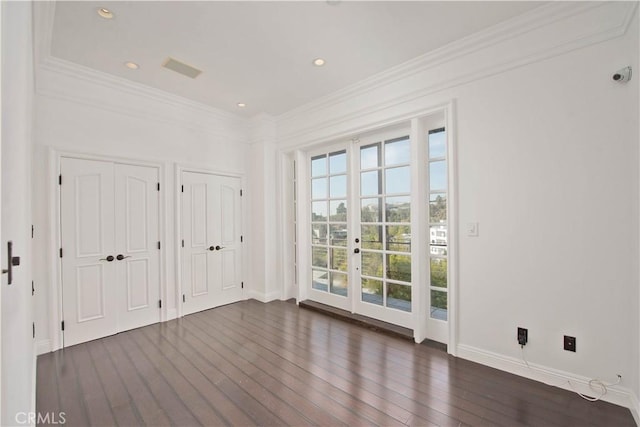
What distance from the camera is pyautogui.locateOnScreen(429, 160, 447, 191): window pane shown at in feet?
9.58

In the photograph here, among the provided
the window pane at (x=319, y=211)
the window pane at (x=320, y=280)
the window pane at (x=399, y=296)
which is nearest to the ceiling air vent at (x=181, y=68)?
the window pane at (x=319, y=211)

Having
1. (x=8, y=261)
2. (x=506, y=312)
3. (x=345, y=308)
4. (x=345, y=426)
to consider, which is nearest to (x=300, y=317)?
(x=345, y=308)

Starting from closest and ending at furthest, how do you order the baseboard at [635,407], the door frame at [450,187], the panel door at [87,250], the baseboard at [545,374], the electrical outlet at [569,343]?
the baseboard at [635,407] → the baseboard at [545,374] → the electrical outlet at [569,343] → the door frame at [450,187] → the panel door at [87,250]

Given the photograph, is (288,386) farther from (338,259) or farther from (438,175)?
(438,175)

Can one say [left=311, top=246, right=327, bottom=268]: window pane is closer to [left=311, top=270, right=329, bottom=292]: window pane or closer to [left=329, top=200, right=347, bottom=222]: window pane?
[left=311, top=270, right=329, bottom=292]: window pane

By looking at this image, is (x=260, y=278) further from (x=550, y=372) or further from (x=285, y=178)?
(x=550, y=372)

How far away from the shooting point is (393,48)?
2.67 meters

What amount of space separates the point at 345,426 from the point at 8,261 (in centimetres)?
197

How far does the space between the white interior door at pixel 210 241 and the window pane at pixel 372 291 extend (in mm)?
1991

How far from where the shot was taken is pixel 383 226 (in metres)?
3.39

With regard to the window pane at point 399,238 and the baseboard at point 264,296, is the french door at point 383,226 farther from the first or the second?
the baseboard at point 264,296

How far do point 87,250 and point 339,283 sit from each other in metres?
2.94

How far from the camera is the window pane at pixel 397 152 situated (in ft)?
10.5

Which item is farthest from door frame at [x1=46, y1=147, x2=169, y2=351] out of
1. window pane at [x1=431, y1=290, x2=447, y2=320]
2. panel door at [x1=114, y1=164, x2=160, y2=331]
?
window pane at [x1=431, y1=290, x2=447, y2=320]
